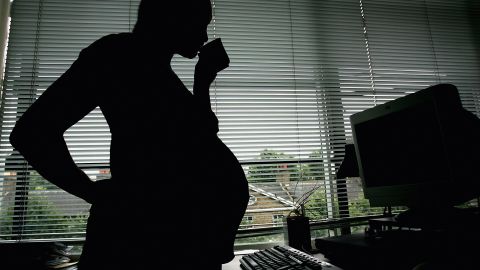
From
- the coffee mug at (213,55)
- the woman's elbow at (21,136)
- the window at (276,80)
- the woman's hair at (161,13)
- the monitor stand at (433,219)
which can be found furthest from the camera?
the window at (276,80)

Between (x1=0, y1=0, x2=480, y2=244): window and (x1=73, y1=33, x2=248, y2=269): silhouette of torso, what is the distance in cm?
113

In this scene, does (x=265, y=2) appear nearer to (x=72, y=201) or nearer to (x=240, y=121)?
(x=240, y=121)

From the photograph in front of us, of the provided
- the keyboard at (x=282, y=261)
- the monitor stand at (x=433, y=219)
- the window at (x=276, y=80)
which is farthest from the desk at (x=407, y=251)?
the window at (x=276, y=80)

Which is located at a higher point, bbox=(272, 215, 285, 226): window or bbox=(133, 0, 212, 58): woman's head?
bbox=(133, 0, 212, 58): woman's head

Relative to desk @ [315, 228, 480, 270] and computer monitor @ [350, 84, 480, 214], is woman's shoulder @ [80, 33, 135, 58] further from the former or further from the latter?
computer monitor @ [350, 84, 480, 214]

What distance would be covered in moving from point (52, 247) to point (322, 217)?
1.44m

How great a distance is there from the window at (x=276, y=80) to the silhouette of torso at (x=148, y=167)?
3.70 feet

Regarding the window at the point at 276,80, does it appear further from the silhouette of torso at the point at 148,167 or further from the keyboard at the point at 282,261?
the silhouette of torso at the point at 148,167

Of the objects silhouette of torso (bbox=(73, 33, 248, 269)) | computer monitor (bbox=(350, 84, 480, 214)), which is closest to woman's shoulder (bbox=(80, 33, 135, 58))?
silhouette of torso (bbox=(73, 33, 248, 269))

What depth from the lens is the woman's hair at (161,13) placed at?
70 centimetres

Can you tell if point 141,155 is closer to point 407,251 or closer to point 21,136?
point 21,136

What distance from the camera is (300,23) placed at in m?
2.10

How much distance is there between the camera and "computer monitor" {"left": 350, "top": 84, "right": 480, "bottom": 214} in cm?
109

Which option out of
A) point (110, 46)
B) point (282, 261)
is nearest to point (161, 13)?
point (110, 46)
